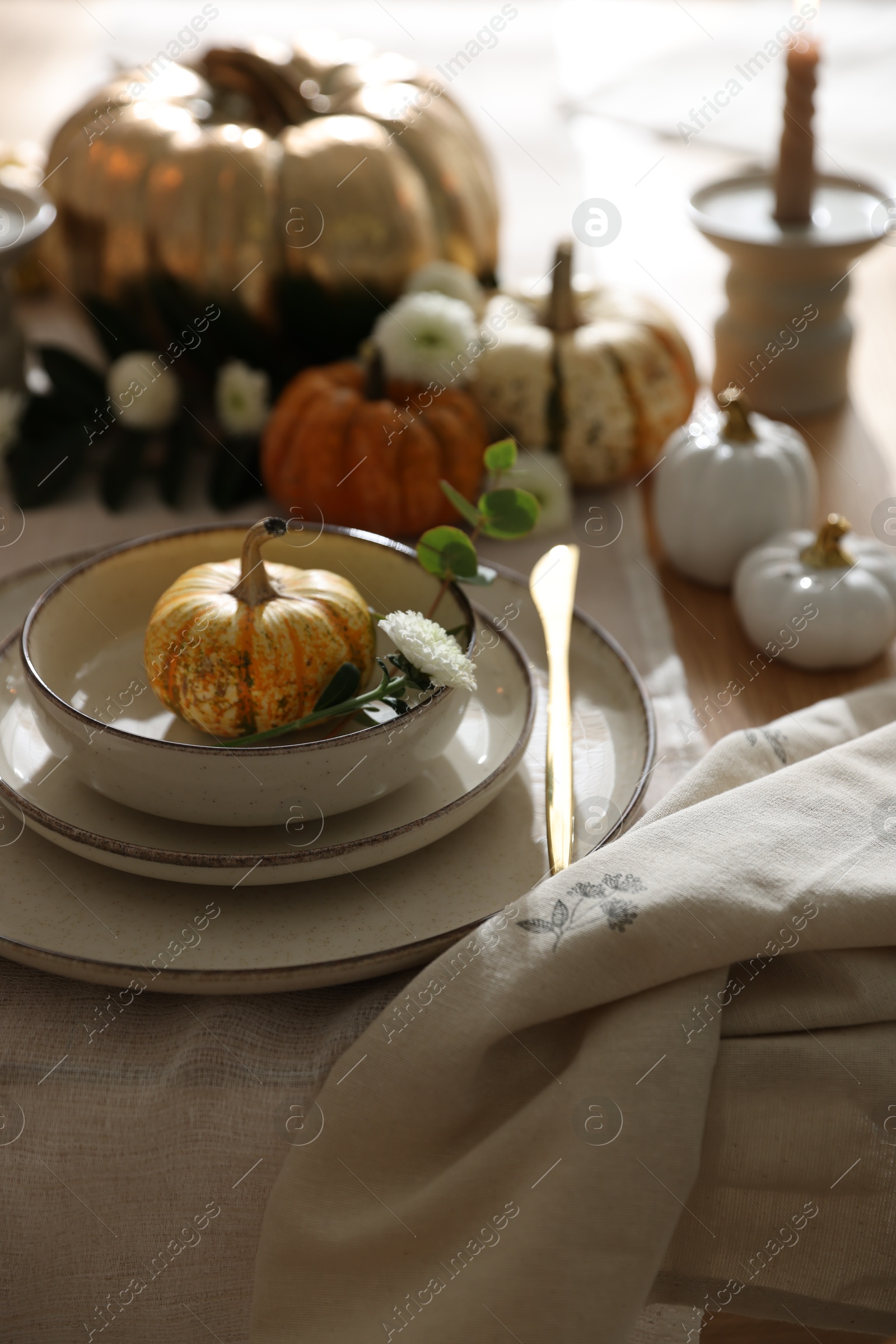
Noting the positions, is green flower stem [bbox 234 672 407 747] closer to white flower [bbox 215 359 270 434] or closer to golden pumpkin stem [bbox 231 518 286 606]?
golden pumpkin stem [bbox 231 518 286 606]

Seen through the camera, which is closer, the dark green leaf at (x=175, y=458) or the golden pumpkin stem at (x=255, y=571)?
the golden pumpkin stem at (x=255, y=571)

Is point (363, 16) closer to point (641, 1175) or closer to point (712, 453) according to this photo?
point (712, 453)

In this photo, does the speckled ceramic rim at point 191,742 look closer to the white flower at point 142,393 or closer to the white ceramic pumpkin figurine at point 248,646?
the white ceramic pumpkin figurine at point 248,646

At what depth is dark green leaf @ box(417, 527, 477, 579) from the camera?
0.64 meters

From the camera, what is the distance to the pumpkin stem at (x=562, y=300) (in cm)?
107

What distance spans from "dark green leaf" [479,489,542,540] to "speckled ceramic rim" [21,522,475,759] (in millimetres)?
65

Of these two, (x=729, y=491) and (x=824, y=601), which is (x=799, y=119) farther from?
(x=824, y=601)

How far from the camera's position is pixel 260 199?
1.10 metres

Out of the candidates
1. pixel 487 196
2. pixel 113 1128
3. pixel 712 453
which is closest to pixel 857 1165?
pixel 113 1128

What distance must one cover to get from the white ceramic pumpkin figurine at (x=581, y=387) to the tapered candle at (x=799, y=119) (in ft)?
0.59

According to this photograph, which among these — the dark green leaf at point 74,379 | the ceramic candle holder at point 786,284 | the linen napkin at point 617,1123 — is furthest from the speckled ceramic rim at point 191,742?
the ceramic candle holder at point 786,284

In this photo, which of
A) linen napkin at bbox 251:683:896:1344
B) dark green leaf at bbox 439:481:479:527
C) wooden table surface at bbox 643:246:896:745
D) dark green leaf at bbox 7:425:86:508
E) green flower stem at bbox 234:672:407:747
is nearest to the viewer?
linen napkin at bbox 251:683:896:1344

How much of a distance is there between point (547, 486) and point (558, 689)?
1.23ft

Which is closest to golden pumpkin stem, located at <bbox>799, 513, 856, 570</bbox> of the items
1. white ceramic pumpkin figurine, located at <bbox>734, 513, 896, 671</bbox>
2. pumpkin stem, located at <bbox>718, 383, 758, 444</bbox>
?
white ceramic pumpkin figurine, located at <bbox>734, 513, 896, 671</bbox>
